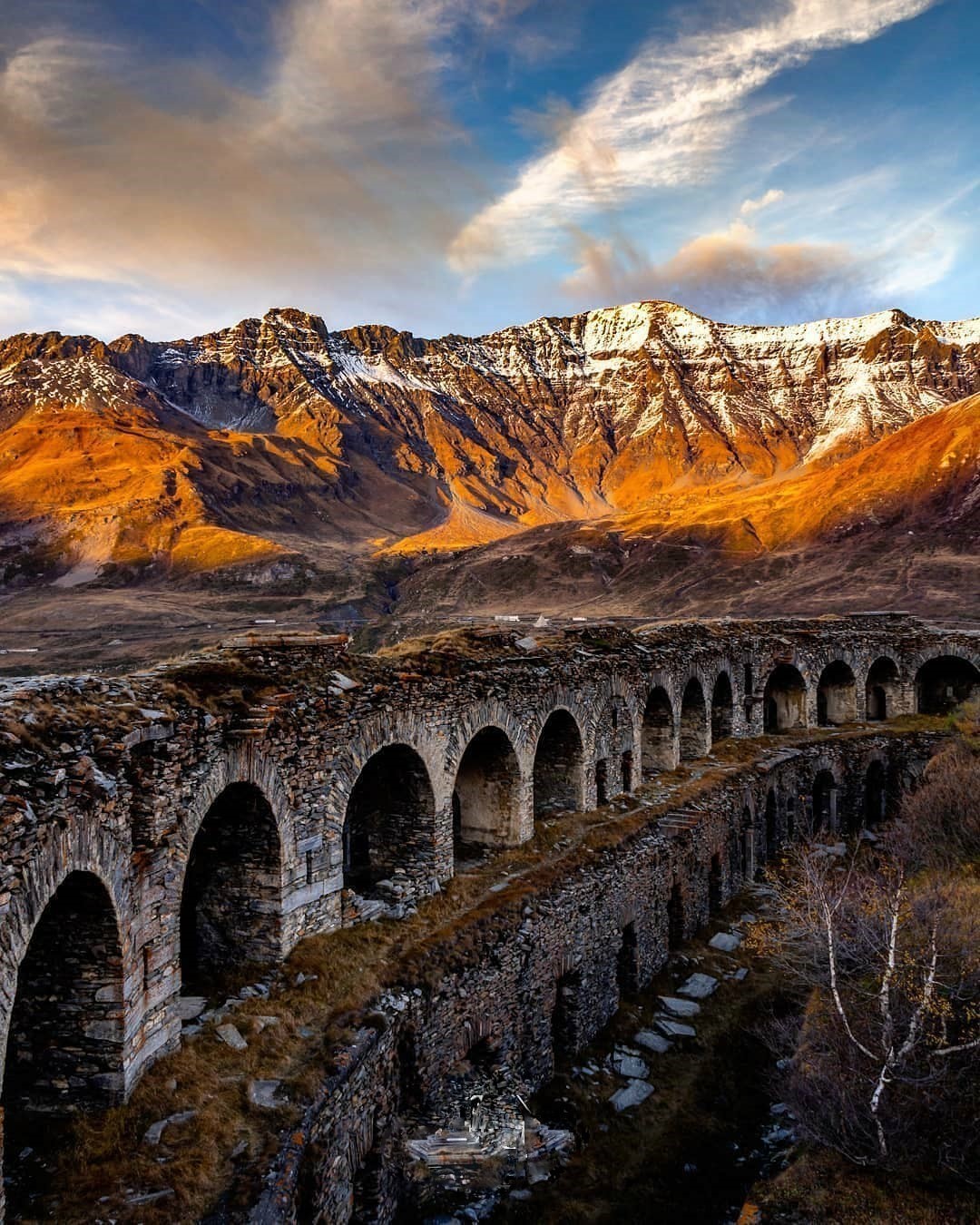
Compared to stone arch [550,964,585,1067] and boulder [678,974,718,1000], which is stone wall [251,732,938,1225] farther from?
boulder [678,974,718,1000]

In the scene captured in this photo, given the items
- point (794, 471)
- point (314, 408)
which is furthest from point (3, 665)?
point (794, 471)

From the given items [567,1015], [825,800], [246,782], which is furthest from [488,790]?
[825,800]

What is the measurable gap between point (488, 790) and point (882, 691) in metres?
24.9

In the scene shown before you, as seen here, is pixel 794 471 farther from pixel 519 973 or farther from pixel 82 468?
pixel 519 973

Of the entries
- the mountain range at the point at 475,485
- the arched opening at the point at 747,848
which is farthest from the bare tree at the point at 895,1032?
the mountain range at the point at 475,485

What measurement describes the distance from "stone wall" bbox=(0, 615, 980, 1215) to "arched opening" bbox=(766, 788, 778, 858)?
3310mm

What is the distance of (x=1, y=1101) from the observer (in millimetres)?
7801

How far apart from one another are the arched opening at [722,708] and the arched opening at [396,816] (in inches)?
615

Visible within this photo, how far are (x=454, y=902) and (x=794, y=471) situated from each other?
17069 centimetres

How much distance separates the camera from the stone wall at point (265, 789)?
7438 millimetres

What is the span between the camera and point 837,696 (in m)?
Answer: 33.3

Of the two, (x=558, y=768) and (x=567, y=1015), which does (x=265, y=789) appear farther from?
(x=558, y=768)

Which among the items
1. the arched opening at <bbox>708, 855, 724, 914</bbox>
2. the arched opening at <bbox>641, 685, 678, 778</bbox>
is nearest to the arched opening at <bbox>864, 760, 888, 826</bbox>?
the arched opening at <bbox>641, 685, 678, 778</bbox>

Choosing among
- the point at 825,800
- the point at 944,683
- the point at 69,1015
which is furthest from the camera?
the point at 944,683
